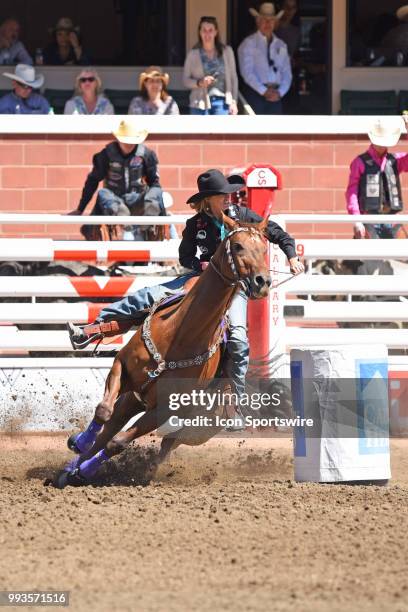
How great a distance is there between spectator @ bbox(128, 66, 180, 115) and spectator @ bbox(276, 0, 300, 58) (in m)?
2.16

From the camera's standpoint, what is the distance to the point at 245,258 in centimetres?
664

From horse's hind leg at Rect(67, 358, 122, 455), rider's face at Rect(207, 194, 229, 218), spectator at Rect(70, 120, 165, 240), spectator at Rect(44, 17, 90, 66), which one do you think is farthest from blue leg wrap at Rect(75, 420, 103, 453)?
spectator at Rect(44, 17, 90, 66)

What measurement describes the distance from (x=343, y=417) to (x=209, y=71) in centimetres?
638

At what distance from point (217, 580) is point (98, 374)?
13.3 feet

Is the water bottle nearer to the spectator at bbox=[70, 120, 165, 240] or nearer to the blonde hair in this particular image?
the blonde hair

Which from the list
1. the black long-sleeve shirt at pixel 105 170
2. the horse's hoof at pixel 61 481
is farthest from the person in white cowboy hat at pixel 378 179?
the horse's hoof at pixel 61 481

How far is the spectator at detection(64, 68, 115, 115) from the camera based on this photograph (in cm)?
1270

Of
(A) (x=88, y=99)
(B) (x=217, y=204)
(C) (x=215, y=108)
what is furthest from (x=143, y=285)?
(C) (x=215, y=108)

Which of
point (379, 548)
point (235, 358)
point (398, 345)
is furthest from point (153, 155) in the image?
point (379, 548)

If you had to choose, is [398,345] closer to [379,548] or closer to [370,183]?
[370,183]

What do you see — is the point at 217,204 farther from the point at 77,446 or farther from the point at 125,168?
the point at 125,168

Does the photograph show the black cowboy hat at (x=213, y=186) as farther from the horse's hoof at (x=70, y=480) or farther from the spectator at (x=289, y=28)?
the spectator at (x=289, y=28)

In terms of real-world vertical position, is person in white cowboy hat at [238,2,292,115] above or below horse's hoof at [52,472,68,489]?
above

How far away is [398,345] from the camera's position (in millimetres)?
9242
